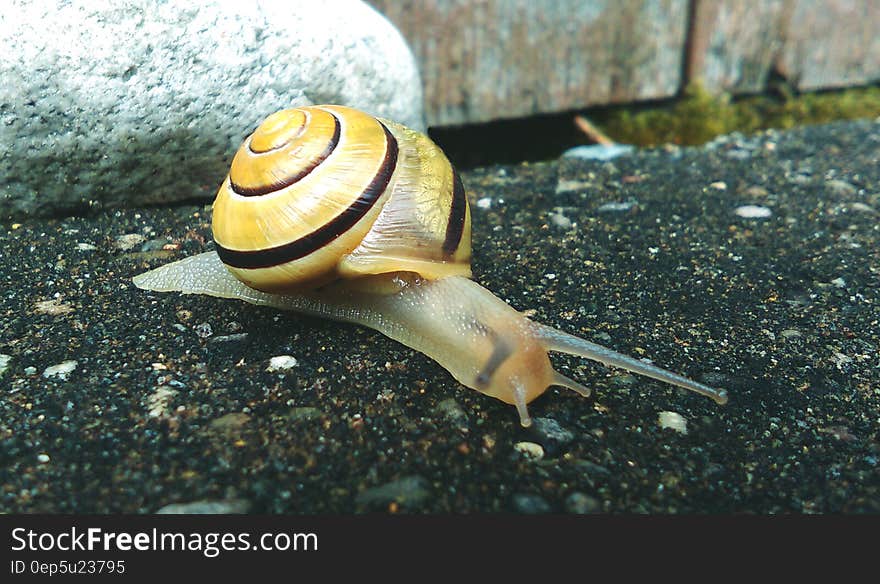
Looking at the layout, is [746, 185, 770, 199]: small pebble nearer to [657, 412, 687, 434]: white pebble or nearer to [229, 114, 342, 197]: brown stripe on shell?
[657, 412, 687, 434]: white pebble

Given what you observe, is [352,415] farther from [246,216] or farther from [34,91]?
[34,91]

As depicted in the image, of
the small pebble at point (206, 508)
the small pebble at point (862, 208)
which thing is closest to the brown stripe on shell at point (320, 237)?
the small pebble at point (206, 508)

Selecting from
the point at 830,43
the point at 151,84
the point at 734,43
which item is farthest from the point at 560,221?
the point at 830,43

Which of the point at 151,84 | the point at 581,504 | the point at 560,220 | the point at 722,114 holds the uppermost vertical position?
the point at 151,84

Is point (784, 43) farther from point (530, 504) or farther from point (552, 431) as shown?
point (530, 504)

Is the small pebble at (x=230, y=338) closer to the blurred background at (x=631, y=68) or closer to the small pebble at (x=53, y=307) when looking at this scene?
the small pebble at (x=53, y=307)

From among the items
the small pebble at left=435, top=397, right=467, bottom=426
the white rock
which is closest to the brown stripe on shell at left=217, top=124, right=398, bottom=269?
the small pebble at left=435, top=397, right=467, bottom=426
